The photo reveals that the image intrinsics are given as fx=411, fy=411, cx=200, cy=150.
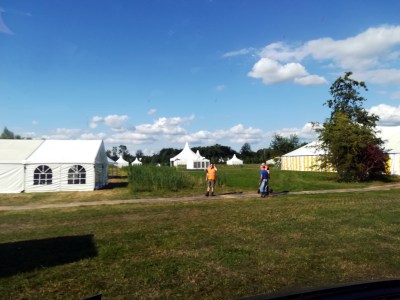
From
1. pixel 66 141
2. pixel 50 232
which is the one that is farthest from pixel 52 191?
pixel 50 232

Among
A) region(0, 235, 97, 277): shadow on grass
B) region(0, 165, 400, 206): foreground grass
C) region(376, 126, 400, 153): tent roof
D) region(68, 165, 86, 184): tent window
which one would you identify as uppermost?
region(376, 126, 400, 153): tent roof

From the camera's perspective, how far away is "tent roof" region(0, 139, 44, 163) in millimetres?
26641

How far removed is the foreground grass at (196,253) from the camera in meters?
5.78

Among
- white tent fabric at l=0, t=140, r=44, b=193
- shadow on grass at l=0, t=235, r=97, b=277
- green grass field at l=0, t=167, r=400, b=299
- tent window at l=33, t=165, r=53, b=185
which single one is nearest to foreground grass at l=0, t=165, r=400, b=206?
white tent fabric at l=0, t=140, r=44, b=193

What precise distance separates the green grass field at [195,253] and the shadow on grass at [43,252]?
2 centimetres

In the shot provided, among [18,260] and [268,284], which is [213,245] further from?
[18,260]

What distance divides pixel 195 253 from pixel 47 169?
70.9 ft

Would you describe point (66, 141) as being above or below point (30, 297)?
above

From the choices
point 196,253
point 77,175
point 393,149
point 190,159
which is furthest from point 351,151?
point 190,159

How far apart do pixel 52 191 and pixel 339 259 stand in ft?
75.1

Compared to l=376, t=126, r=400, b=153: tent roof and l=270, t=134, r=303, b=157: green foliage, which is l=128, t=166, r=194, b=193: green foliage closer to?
l=376, t=126, r=400, b=153: tent roof

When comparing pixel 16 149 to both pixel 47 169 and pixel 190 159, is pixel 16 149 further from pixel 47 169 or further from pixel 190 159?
pixel 190 159

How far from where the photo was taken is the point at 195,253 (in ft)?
25.2

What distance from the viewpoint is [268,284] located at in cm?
580
